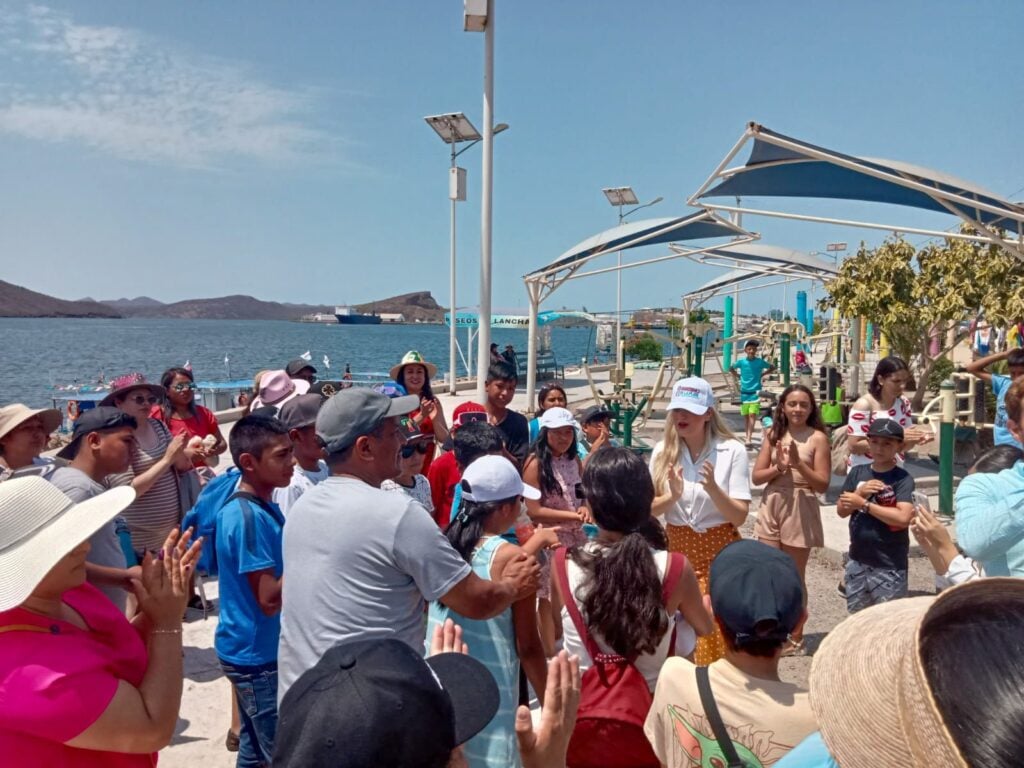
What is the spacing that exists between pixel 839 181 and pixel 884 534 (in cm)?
→ 646

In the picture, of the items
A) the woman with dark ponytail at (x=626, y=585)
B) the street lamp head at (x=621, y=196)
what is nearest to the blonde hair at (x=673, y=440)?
the woman with dark ponytail at (x=626, y=585)

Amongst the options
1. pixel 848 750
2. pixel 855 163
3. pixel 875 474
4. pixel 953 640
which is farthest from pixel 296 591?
pixel 855 163

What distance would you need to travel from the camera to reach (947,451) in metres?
6.36

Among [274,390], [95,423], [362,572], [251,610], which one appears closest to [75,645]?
[362,572]

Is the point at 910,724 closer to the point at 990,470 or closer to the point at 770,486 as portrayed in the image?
the point at 990,470

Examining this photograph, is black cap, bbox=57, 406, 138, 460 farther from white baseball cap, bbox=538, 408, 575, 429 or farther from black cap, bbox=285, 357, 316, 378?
black cap, bbox=285, 357, 316, 378

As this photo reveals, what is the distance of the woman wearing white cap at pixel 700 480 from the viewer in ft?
11.1

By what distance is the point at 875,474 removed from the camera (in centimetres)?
382

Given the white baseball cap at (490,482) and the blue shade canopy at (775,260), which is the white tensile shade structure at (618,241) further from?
the white baseball cap at (490,482)

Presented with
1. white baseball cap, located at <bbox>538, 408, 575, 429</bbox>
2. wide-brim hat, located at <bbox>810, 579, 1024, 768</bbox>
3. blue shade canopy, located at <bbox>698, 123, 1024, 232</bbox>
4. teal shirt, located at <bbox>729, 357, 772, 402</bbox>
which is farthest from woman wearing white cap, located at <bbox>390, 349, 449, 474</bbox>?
teal shirt, located at <bbox>729, 357, 772, 402</bbox>

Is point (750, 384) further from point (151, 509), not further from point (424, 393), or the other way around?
point (151, 509)

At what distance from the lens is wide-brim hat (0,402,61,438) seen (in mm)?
3193

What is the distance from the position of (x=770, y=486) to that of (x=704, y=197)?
19.9 ft

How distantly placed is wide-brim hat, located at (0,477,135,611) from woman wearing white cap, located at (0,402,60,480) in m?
1.80
